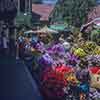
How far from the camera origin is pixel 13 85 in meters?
9.96

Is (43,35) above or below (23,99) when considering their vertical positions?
below

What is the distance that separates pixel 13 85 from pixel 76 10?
3745 cm

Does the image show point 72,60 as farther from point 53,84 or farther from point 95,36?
point 95,36

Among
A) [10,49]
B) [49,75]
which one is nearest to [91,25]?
[10,49]

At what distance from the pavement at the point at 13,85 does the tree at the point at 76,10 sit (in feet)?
117

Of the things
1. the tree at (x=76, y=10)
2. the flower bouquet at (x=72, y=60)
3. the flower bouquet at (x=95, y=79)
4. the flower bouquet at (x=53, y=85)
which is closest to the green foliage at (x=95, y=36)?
the flower bouquet at (x=72, y=60)

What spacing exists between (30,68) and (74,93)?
257cm


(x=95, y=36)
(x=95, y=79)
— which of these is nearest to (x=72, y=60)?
(x=95, y=79)

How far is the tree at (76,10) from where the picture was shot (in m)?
46.8

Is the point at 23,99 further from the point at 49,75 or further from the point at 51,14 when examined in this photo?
the point at 51,14

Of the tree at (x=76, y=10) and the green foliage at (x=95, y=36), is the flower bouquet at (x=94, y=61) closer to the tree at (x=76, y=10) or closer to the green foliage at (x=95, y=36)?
the green foliage at (x=95, y=36)

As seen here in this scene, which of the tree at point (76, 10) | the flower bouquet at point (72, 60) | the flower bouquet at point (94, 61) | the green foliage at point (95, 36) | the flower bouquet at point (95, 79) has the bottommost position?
the tree at point (76, 10)

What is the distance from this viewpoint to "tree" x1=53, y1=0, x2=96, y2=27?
4681 centimetres

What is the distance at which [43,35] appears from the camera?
108 feet
